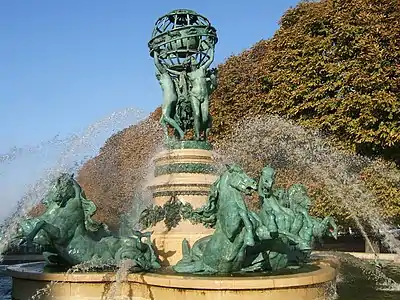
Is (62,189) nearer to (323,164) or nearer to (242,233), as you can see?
(242,233)

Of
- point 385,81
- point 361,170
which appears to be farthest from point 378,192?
point 385,81

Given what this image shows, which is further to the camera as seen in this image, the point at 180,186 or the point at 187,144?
the point at 187,144

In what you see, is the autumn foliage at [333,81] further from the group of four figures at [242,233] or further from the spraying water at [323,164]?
the group of four figures at [242,233]

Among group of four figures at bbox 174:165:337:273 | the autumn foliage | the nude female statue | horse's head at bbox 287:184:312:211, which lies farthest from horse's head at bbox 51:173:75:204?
the autumn foliage

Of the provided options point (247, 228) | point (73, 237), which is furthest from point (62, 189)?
point (247, 228)

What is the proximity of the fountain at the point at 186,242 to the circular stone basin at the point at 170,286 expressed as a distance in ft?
0.05

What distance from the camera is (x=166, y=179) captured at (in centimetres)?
1345

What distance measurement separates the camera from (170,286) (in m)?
9.09

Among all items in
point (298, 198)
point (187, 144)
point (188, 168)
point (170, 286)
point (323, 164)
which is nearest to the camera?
point (170, 286)

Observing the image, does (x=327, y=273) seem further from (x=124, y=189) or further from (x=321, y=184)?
(x=124, y=189)

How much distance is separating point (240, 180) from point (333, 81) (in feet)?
54.6

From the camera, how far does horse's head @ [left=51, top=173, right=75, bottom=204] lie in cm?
1066

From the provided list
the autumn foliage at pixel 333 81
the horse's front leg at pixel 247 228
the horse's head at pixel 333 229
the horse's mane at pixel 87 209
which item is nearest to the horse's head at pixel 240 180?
the horse's front leg at pixel 247 228

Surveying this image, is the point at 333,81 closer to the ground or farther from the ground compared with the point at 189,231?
farther from the ground
